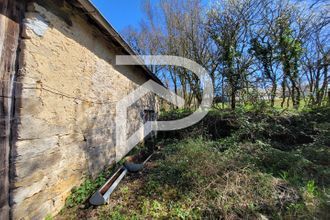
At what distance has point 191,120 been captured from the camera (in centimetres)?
819

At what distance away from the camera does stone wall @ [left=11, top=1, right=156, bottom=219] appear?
2271 mm

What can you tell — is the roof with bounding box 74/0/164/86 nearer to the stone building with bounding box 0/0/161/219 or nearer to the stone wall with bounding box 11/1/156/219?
the stone building with bounding box 0/0/161/219

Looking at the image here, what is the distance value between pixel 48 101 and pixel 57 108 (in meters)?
0.19

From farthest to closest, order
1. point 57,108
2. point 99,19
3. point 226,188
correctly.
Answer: point 99,19 < point 226,188 < point 57,108

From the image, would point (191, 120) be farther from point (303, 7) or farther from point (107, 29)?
point (303, 7)

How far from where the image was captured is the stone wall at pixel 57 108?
227 centimetres

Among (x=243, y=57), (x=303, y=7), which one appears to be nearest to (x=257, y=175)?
(x=243, y=57)

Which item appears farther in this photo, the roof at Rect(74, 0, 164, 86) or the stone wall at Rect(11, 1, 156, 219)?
the roof at Rect(74, 0, 164, 86)

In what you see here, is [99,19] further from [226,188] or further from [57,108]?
[226,188]

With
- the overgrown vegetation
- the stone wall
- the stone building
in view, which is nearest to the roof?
the stone building

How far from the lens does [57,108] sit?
9.09 feet

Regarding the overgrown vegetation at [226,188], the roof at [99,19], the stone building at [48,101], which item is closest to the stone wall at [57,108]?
the stone building at [48,101]

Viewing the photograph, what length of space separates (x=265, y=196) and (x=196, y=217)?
109 centimetres

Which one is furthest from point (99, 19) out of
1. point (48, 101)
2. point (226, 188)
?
point (226, 188)
